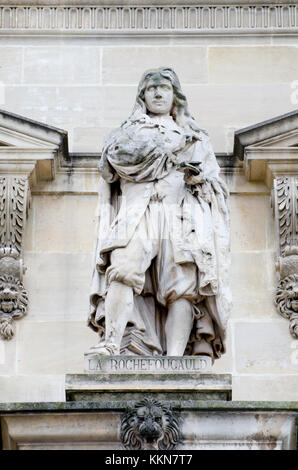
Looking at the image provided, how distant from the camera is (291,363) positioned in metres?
16.5

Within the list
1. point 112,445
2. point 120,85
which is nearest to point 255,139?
point 120,85

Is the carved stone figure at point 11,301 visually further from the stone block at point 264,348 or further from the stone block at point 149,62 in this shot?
the stone block at point 149,62

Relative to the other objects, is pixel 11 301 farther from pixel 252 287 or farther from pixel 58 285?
pixel 252 287

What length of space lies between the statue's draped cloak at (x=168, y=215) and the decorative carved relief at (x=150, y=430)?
48.5 inches

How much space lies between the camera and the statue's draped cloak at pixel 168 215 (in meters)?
14.9

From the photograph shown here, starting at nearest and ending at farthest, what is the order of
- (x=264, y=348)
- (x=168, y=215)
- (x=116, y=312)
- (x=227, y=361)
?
(x=116, y=312), (x=168, y=215), (x=227, y=361), (x=264, y=348)

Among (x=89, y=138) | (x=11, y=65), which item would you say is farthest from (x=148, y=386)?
(x=11, y=65)

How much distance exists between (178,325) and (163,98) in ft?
6.12

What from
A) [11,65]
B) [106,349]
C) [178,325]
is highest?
[11,65]

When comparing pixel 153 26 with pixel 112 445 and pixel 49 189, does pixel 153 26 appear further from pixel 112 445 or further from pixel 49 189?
pixel 112 445

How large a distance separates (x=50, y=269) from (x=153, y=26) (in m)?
2.60

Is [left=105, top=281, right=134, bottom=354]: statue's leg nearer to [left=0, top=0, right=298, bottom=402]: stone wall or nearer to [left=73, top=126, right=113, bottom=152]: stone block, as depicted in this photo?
[left=0, top=0, right=298, bottom=402]: stone wall

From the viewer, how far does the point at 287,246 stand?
1688 cm
